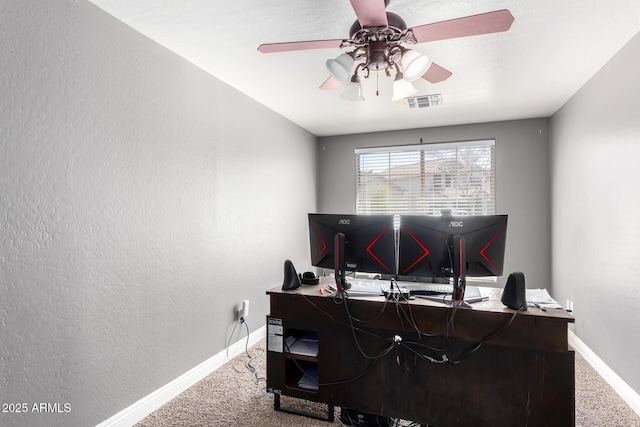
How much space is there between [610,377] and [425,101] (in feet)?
9.24

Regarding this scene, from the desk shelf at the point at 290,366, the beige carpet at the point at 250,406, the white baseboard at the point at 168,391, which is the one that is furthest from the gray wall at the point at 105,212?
the desk shelf at the point at 290,366

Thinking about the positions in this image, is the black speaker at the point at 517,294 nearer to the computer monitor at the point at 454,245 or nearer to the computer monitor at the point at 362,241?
the computer monitor at the point at 454,245

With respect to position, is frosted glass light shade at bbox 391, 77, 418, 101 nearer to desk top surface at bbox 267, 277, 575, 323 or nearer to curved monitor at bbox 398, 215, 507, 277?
curved monitor at bbox 398, 215, 507, 277

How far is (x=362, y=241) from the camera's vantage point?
198 cm

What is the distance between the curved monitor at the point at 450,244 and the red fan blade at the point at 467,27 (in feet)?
2.98

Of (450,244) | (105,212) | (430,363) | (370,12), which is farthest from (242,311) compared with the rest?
(370,12)

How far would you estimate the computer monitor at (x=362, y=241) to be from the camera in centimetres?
194

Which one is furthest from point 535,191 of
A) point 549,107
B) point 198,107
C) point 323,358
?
point 198,107

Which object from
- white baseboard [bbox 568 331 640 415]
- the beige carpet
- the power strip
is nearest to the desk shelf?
the beige carpet

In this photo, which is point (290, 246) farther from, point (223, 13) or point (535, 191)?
point (535, 191)

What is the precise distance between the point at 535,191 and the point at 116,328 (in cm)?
447

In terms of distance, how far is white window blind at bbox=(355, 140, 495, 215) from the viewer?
166 inches

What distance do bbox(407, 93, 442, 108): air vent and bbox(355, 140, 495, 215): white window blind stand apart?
3.24ft

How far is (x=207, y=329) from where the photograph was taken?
2666mm
